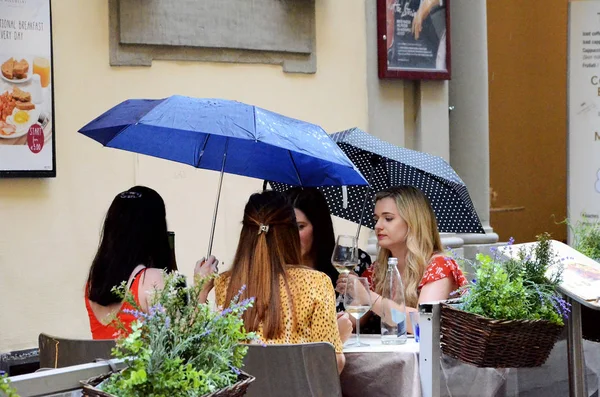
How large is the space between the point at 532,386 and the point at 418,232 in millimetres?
1004

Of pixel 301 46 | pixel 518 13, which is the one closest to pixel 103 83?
pixel 301 46

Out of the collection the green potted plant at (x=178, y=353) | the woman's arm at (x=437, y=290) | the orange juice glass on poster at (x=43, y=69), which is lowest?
the woman's arm at (x=437, y=290)

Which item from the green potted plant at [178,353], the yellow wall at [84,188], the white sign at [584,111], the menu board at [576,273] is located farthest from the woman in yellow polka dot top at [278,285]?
the white sign at [584,111]

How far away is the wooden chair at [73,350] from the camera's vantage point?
3.61 metres

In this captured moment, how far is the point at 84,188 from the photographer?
6.65 m

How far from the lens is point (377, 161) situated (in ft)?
18.5

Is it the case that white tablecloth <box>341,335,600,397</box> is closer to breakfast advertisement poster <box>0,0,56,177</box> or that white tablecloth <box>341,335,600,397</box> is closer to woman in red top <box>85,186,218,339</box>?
woman in red top <box>85,186,218,339</box>

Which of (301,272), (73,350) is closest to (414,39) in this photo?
(301,272)

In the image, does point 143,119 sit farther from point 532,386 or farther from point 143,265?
point 532,386

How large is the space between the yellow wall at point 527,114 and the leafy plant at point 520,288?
24.0ft

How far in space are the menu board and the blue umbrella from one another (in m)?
0.88

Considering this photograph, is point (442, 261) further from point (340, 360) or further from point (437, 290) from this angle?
point (340, 360)

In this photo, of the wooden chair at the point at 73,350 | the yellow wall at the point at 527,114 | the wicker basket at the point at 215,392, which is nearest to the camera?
the wicker basket at the point at 215,392

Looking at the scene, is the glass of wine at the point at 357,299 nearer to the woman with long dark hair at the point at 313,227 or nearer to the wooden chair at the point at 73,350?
the woman with long dark hair at the point at 313,227
